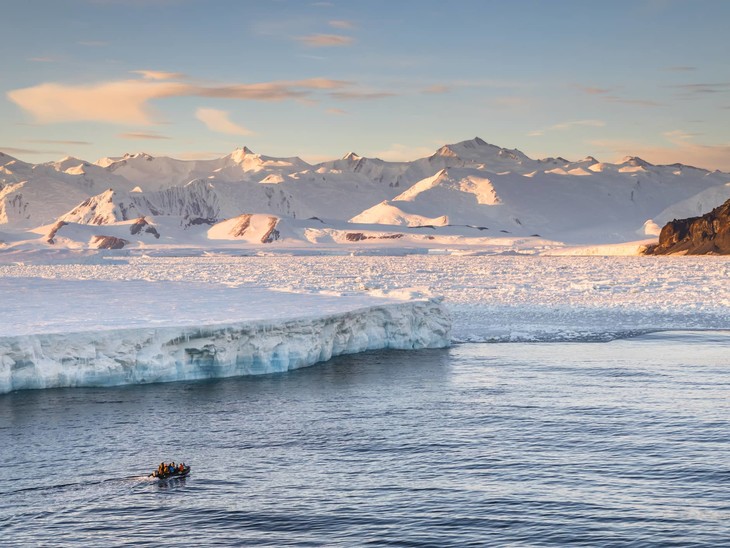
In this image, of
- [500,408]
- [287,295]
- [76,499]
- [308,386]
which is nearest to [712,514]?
[500,408]

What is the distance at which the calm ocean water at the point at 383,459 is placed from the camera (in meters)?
13.9

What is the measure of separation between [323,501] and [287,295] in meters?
22.7

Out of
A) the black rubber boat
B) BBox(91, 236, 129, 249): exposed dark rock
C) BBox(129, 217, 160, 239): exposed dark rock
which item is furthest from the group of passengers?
BBox(129, 217, 160, 239): exposed dark rock

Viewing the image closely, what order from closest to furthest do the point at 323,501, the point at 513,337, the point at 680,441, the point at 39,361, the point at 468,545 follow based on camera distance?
1. the point at 468,545
2. the point at 323,501
3. the point at 680,441
4. the point at 39,361
5. the point at 513,337

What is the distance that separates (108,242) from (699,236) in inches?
4003

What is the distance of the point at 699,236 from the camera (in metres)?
145

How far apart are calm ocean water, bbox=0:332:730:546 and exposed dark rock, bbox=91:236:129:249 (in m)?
152

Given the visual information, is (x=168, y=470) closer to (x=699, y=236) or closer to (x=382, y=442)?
(x=382, y=442)

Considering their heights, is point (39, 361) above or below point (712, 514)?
above

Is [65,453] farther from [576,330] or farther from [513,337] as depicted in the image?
[576,330]

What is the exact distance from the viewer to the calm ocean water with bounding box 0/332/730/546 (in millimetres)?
13930

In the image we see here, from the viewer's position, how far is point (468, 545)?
13.1 meters

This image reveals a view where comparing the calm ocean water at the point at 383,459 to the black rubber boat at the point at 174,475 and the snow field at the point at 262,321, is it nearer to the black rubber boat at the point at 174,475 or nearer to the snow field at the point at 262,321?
the black rubber boat at the point at 174,475

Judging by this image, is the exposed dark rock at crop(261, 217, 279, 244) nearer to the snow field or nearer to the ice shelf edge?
the snow field
